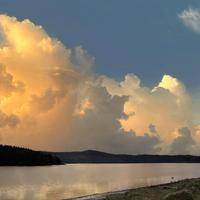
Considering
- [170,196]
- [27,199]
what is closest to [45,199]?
[27,199]

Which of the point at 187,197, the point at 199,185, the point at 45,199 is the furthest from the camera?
the point at 45,199

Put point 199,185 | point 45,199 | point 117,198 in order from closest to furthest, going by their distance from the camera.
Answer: point 117,198, point 199,185, point 45,199

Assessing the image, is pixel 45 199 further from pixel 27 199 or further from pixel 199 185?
pixel 199 185

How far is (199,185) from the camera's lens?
52.0 meters

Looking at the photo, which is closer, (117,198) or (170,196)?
(170,196)

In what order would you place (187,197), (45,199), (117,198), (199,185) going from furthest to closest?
(45,199) < (199,185) < (117,198) < (187,197)

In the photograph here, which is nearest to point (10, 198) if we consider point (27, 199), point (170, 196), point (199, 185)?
point (27, 199)

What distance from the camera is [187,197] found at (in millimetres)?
36500

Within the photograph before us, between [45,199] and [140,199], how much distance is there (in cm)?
4140

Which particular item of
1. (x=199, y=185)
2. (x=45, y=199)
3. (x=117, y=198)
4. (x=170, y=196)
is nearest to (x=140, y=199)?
(x=117, y=198)

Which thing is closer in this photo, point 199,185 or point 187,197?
point 187,197

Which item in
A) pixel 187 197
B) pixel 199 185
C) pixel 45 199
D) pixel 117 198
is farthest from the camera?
pixel 45 199

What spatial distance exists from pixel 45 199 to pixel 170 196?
1897 inches

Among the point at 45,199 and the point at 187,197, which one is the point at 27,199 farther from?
the point at 187,197
